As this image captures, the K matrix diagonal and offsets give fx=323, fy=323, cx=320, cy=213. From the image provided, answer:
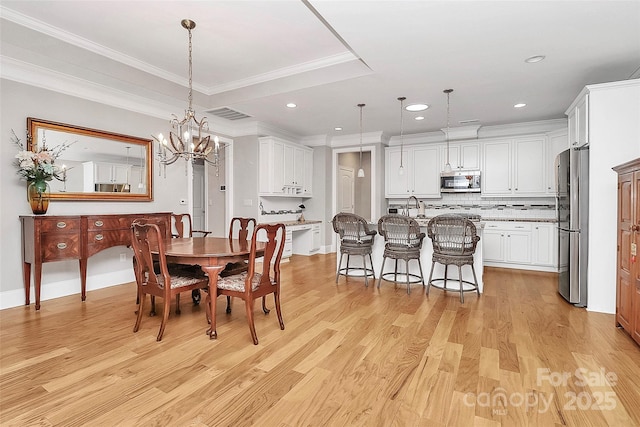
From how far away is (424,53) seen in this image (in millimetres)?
3180

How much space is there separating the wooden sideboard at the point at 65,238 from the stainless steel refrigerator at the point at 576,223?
5196 mm

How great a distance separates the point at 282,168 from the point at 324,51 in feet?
9.66

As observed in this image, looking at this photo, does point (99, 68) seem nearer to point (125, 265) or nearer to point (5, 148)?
point (5, 148)

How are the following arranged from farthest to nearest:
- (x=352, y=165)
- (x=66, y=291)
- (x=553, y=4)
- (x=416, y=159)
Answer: (x=352, y=165)
(x=416, y=159)
(x=66, y=291)
(x=553, y=4)

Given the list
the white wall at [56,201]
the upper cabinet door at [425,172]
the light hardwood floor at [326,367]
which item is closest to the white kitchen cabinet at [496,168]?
the upper cabinet door at [425,172]

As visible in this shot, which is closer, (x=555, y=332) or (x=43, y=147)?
(x=555, y=332)

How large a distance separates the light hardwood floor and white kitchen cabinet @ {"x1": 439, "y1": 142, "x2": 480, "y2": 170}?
3386 millimetres

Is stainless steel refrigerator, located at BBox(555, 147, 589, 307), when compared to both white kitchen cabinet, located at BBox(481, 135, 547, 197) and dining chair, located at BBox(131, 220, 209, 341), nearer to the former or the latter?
white kitchen cabinet, located at BBox(481, 135, 547, 197)

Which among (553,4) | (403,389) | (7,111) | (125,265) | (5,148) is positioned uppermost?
(553,4)

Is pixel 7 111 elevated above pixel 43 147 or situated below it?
above

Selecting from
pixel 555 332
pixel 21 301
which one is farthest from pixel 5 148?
pixel 555 332

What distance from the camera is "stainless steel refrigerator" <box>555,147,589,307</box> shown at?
3430 millimetres

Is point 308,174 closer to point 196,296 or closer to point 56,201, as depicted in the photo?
point 196,296

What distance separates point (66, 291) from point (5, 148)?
1.71m
